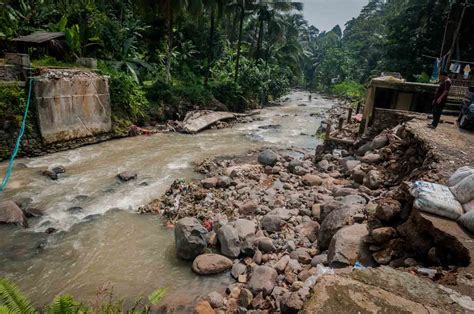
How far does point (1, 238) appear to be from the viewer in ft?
21.6

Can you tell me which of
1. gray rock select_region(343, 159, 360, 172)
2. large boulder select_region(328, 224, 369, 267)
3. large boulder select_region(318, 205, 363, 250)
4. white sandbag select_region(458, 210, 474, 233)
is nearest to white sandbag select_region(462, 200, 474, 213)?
white sandbag select_region(458, 210, 474, 233)

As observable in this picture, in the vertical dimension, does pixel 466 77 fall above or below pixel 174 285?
above

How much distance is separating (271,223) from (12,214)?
599 centimetres

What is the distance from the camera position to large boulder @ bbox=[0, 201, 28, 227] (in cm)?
709

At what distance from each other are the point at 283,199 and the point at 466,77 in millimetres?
11489

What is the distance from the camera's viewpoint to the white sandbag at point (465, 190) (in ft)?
13.4

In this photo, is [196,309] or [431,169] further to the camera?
[431,169]

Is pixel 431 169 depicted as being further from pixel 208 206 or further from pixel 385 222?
pixel 208 206

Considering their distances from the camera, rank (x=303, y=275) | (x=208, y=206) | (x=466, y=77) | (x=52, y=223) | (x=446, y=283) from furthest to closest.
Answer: (x=466, y=77) < (x=208, y=206) < (x=52, y=223) < (x=303, y=275) < (x=446, y=283)

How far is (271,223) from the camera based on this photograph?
6898 mm

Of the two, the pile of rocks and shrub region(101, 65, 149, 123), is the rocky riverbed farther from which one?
shrub region(101, 65, 149, 123)

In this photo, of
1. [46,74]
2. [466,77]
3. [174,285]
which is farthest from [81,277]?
[466,77]

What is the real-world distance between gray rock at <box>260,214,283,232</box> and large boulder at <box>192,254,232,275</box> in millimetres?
1353

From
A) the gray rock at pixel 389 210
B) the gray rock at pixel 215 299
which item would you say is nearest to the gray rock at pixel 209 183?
the gray rock at pixel 215 299
